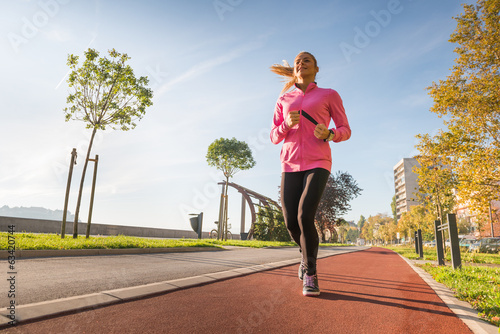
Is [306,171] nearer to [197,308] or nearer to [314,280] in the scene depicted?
Result: [314,280]

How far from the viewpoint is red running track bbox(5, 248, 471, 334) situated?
1908mm

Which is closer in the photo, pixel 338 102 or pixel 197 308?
pixel 197 308

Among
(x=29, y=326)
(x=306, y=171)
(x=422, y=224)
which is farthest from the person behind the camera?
(x=422, y=224)

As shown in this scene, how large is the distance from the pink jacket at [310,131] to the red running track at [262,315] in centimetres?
134

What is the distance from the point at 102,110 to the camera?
1243 centimetres

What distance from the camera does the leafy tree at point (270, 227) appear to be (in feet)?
84.8

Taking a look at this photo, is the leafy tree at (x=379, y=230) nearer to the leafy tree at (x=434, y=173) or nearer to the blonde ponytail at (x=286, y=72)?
the leafy tree at (x=434, y=173)

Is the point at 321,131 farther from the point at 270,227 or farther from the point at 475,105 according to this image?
the point at 270,227

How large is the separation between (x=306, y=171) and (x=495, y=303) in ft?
6.73

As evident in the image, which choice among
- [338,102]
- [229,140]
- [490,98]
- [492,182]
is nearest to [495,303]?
[338,102]

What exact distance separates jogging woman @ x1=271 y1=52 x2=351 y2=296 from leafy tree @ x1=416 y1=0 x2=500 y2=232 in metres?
Answer: 7.59

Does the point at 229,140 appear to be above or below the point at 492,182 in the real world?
above

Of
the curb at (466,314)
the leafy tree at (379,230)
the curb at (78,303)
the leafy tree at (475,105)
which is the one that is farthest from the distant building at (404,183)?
the curb at (78,303)

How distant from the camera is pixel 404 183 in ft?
365
